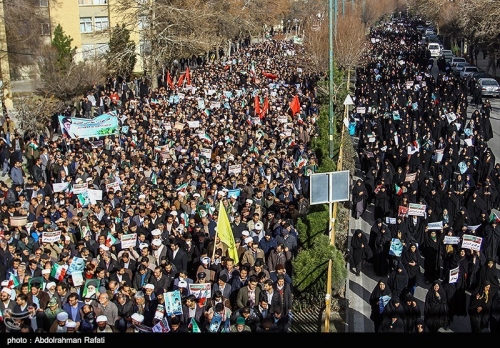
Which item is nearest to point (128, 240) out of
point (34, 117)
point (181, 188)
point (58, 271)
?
point (58, 271)

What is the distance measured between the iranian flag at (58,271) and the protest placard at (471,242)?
6.40 meters

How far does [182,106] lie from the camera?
25250mm

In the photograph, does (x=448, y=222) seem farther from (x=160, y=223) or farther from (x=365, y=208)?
(x=160, y=223)

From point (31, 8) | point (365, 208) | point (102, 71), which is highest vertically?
point (31, 8)

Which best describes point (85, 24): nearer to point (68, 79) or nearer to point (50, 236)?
point (68, 79)

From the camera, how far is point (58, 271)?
10.1 m

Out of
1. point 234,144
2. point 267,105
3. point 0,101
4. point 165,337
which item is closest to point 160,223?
point 234,144

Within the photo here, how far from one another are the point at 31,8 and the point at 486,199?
36324mm

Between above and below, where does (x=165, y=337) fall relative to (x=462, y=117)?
above

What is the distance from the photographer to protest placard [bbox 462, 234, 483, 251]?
11.2 meters

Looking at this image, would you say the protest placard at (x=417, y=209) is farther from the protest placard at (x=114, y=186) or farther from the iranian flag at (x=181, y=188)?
the protest placard at (x=114, y=186)

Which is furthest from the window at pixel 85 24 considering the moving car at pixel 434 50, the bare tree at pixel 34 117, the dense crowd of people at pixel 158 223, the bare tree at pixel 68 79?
the moving car at pixel 434 50

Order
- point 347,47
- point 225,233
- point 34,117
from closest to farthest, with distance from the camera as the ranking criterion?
point 225,233, point 34,117, point 347,47

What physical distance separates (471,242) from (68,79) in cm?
2274
